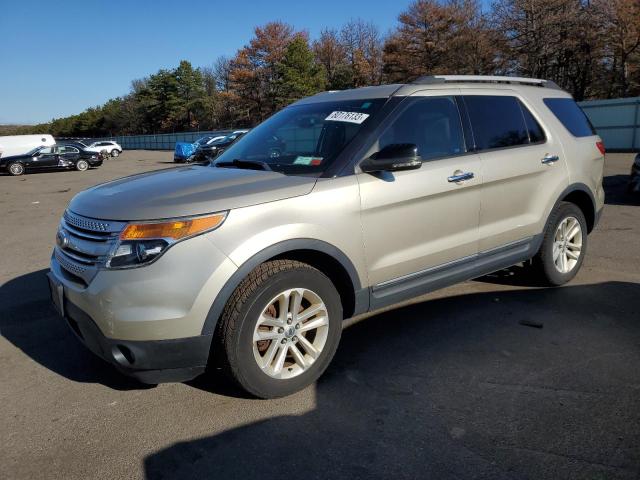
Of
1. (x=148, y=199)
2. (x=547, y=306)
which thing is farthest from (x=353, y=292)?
(x=547, y=306)

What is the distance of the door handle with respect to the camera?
3.76m

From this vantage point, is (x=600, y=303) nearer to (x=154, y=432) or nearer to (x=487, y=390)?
(x=487, y=390)

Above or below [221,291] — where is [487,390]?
below

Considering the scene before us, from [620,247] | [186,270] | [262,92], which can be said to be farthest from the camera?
[262,92]

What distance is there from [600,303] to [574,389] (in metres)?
1.75

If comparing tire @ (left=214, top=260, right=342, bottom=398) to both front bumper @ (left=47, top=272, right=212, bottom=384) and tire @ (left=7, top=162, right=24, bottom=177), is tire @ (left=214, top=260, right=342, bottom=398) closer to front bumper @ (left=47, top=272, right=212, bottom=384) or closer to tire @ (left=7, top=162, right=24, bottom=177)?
front bumper @ (left=47, top=272, right=212, bottom=384)

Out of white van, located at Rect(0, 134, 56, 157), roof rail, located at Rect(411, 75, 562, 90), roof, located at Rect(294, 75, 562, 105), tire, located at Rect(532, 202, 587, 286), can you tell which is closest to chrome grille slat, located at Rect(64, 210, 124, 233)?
roof, located at Rect(294, 75, 562, 105)

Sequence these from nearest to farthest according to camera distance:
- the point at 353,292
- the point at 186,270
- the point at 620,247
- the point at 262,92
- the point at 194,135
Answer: the point at 186,270, the point at 353,292, the point at 620,247, the point at 194,135, the point at 262,92

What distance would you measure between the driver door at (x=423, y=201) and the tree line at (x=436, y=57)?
41121 mm

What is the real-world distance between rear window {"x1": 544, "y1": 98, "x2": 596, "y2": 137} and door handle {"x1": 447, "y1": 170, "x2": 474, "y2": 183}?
61.8 inches

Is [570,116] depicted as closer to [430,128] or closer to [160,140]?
[430,128]

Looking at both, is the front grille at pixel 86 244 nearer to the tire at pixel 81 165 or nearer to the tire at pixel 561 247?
the tire at pixel 561 247

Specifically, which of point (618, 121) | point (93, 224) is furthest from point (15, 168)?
point (618, 121)

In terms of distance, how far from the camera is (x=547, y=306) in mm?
4508
